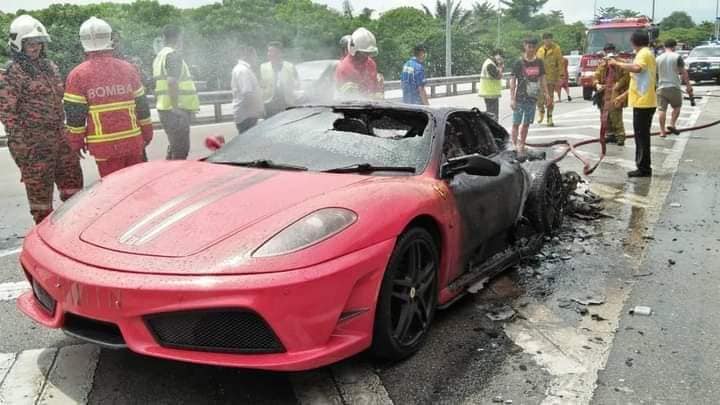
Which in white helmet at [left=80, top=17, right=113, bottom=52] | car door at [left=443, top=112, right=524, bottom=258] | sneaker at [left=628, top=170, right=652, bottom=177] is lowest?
sneaker at [left=628, top=170, right=652, bottom=177]

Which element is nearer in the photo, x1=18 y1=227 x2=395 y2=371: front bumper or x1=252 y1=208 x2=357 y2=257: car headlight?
x1=18 y1=227 x2=395 y2=371: front bumper

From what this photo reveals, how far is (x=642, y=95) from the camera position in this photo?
322 inches

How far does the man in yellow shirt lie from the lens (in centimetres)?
817

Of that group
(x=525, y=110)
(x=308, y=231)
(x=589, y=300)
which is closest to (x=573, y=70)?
(x=525, y=110)

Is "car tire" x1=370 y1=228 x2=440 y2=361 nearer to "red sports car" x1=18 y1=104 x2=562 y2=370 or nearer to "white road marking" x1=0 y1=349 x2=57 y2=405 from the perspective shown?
"red sports car" x1=18 y1=104 x2=562 y2=370

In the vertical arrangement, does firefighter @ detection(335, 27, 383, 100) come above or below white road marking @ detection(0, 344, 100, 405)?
above

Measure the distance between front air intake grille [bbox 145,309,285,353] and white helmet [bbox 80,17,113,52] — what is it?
9.86 feet

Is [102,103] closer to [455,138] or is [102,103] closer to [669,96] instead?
[455,138]

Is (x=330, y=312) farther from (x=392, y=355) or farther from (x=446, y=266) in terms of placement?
(x=446, y=266)

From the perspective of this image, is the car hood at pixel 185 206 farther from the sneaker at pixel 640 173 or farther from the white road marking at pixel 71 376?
the sneaker at pixel 640 173

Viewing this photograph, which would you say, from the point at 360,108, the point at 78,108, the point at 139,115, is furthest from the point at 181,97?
the point at 360,108

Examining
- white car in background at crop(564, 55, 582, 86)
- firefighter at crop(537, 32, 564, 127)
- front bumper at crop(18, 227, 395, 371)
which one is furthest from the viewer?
white car in background at crop(564, 55, 582, 86)

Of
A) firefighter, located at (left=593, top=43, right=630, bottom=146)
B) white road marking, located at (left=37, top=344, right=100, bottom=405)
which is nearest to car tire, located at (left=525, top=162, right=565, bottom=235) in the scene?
white road marking, located at (left=37, top=344, right=100, bottom=405)

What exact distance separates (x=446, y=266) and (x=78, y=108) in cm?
296
